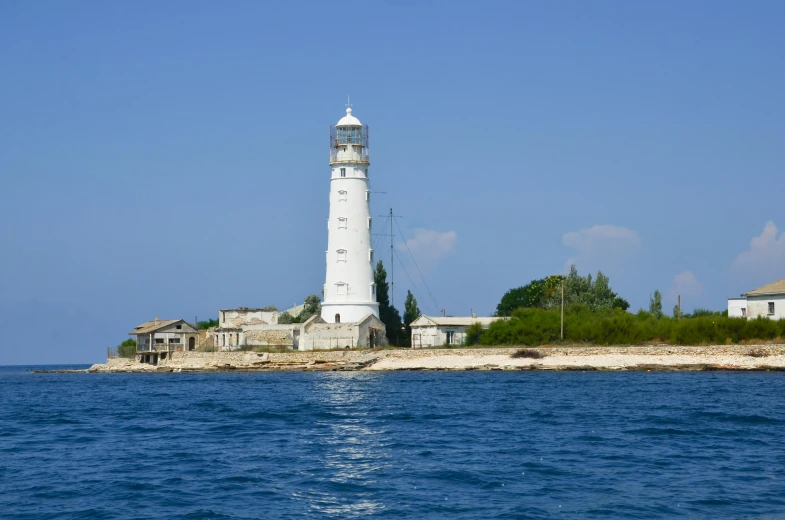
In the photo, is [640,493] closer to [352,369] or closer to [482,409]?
[482,409]

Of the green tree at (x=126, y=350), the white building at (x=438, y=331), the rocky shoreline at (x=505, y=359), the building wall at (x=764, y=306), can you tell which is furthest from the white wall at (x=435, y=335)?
the green tree at (x=126, y=350)

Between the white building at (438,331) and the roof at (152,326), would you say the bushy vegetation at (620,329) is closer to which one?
the white building at (438,331)

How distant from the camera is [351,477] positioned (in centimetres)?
1817

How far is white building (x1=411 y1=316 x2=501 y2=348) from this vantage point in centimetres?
5897

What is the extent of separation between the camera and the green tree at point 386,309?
6166 cm

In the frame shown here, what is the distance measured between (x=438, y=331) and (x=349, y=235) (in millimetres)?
7711

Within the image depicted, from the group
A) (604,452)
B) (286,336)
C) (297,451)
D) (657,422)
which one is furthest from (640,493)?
(286,336)

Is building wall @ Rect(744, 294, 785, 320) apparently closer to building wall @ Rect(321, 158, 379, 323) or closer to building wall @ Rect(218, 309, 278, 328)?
building wall @ Rect(321, 158, 379, 323)

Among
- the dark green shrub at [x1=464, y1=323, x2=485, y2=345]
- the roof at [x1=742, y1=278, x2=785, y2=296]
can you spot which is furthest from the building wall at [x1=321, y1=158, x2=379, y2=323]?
the roof at [x1=742, y1=278, x2=785, y2=296]

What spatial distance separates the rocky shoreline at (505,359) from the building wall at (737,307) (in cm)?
627

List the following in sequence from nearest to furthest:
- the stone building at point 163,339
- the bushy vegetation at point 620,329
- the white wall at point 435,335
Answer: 1. the bushy vegetation at point 620,329
2. the white wall at point 435,335
3. the stone building at point 163,339

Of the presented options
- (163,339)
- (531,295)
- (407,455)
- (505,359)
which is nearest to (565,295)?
(531,295)

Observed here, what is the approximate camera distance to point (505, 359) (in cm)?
5206

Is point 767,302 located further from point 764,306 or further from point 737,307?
point 737,307
